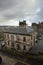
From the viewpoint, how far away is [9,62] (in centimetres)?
3039

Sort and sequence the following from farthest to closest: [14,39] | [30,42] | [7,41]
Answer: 1. [7,41]
2. [14,39]
3. [30,42]

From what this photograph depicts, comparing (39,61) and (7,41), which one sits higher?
(7,41)

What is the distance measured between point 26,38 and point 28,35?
1.13m

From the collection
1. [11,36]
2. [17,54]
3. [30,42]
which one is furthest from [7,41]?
[30,42]

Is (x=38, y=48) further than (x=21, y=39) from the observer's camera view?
No

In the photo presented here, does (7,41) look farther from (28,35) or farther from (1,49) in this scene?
(28,35)

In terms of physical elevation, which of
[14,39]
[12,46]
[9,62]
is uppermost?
[14,39]

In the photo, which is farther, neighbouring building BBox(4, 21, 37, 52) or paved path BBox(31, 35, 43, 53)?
neighbouring building BBox(4, 21, 37, 52)

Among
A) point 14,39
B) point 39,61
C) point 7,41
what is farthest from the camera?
point 7,41

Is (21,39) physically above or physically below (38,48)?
above

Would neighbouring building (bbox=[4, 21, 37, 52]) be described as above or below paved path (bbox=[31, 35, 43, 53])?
above

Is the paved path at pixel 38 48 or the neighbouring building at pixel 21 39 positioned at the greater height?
the neighbouring building at pixel 21 39

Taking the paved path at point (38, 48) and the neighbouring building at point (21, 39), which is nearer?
the paved path at point (38, 48)

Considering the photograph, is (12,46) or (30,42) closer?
(30,42)
